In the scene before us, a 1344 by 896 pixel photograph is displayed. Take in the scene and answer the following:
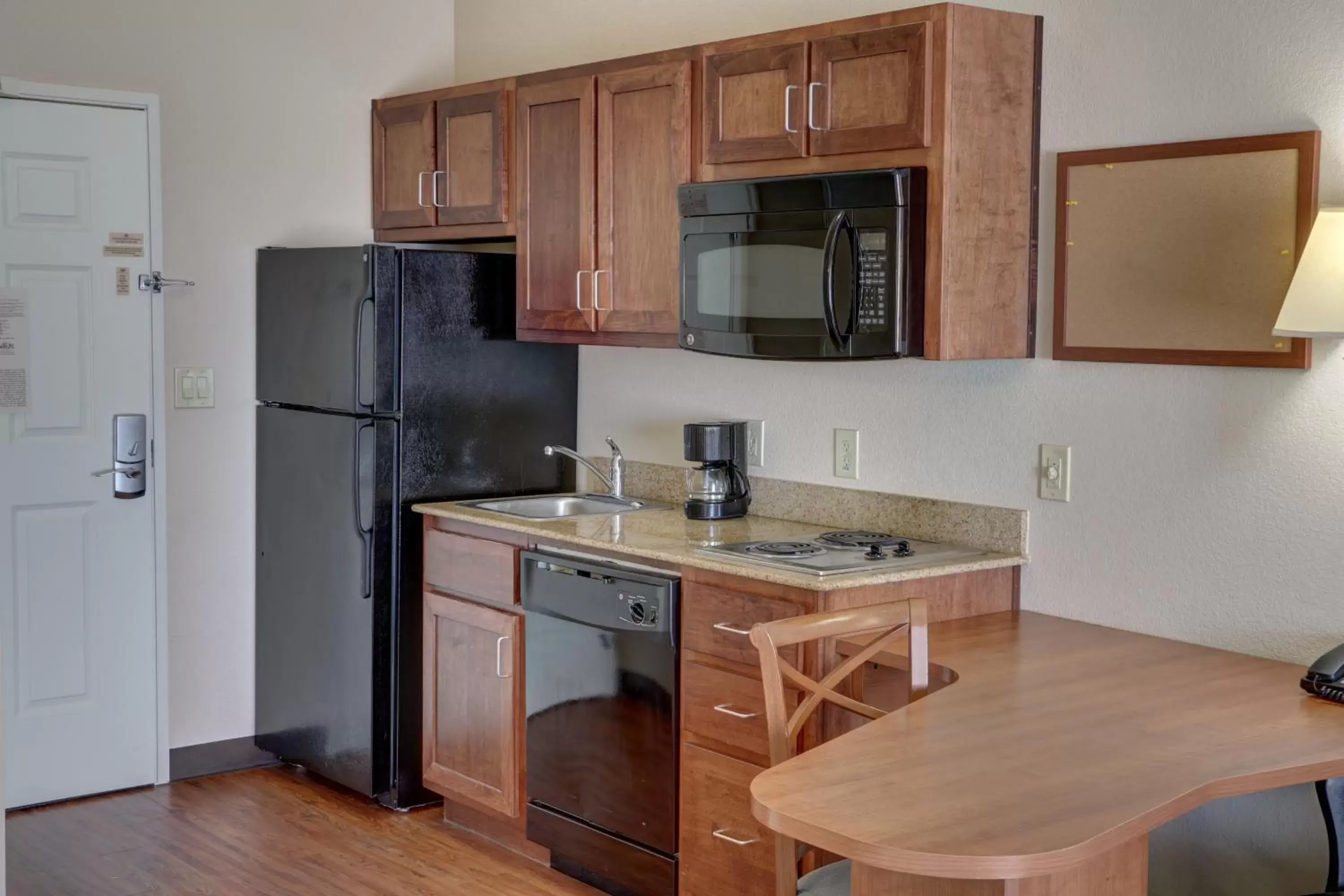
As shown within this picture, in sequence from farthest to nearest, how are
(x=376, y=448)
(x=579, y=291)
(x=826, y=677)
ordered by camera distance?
(x=376, y=448) < (x=579, y=291) < (x=826, y=677)

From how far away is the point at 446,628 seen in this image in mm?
3904

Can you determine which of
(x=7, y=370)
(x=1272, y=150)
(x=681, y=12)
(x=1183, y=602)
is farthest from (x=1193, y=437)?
(x=7, y=370)

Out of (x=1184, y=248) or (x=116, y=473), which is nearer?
(x=1184, y=248)

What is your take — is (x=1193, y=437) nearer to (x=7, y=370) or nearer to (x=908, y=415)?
(x=908, y=415)

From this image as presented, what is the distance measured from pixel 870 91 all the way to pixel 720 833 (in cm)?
161

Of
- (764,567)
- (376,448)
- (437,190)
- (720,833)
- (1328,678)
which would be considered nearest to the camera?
(1328,678)

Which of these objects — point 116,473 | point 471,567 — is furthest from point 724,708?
point 116,473

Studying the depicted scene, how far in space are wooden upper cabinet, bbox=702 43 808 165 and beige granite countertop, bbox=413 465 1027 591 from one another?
88 cm

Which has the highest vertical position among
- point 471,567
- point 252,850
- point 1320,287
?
point 1320,287

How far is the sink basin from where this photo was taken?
157 inches

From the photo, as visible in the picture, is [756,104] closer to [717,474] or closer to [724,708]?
[717,474]

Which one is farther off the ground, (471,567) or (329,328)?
(329,328)

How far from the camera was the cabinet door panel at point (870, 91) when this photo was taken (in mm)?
2881

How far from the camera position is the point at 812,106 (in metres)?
3.09
